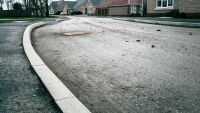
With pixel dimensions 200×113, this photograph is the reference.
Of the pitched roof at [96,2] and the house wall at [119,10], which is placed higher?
the pitched roof at [96,2]

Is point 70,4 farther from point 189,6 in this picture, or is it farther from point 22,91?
point 22,91

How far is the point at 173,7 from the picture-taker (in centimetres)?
2811

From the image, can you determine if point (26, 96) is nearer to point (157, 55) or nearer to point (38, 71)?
point (38, 71)

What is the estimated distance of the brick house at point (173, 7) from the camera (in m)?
23.6

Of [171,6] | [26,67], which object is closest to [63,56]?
[26,67]

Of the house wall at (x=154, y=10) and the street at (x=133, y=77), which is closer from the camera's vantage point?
the street at (x=133, y=77)

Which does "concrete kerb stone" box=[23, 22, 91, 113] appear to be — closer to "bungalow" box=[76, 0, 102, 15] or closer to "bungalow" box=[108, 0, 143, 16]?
"bungalow" box=[108, 0, 143, 16]

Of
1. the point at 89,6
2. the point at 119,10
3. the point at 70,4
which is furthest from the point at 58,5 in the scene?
the point at 119,10

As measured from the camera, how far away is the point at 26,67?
16.9 feet

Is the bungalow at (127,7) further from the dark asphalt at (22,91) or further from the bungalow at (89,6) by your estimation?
the dark asphalt at (22,91)

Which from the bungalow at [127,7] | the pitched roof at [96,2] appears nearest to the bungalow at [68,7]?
the pitched roof at [96,2]

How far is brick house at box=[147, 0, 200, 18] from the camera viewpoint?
23.6 meters

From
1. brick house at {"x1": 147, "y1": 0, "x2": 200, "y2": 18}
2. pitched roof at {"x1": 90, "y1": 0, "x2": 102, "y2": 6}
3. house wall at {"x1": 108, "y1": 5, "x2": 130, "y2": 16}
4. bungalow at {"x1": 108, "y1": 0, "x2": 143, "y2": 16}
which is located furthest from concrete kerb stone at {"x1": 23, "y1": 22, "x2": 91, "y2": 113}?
pitched roof at {"x1": 90, "y1": 0, "x2": 102, "y2": 6}

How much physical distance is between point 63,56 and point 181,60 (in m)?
2.90
